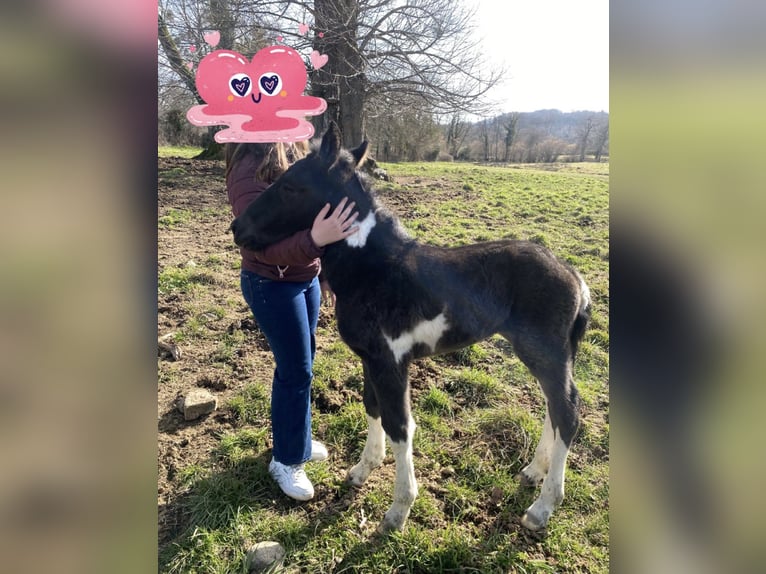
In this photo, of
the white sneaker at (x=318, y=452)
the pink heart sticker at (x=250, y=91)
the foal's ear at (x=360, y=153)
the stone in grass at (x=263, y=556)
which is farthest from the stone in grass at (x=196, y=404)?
the foal's ear at (x=360, y=153)

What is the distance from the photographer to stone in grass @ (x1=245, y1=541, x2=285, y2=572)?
242 cm

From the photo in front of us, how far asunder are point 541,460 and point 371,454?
1159mm

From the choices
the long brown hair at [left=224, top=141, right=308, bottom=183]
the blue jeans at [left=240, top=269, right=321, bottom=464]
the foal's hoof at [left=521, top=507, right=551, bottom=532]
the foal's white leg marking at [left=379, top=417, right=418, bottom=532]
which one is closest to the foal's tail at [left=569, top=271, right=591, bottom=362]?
the foal's hoof at [left=521, top=507, right=551, bottom=532]

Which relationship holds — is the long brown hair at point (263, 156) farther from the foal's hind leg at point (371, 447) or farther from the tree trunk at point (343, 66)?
the foal's hind leg at point (371, 447)

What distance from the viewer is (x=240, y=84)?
Result: 223 cm

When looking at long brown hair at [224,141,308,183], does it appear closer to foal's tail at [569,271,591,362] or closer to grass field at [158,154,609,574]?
grass field at [158,154,609,574]

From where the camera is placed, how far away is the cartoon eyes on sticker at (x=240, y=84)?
2229 mm

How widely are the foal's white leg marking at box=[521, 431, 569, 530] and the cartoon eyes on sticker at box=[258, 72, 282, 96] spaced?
2.57 m

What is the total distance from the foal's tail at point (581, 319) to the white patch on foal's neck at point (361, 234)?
1326 millimetres

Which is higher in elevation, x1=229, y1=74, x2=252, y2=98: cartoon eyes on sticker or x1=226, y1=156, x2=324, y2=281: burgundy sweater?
x1=229, y1=74, x2=252, y2=98: cartoon eyes on sticker

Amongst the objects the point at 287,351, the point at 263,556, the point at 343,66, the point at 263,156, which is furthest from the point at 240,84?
the point at 263,556
